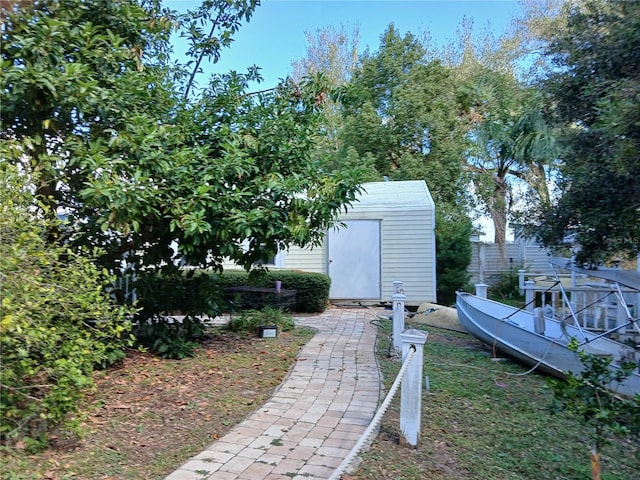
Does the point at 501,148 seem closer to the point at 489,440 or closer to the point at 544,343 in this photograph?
the point at 544,343

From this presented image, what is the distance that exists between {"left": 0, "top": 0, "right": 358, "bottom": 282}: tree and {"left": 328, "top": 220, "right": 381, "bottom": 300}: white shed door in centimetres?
558

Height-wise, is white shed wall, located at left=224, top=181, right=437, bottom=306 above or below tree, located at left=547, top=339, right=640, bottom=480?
above

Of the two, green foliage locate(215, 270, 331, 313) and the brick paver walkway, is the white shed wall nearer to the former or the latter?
green foliage locate(215, 270, 331, 313)

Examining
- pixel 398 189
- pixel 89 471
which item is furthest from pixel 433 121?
pixel 89 471

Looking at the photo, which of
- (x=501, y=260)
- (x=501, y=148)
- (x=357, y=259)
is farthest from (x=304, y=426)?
(x=501, y=148)

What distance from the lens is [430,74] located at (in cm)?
1786

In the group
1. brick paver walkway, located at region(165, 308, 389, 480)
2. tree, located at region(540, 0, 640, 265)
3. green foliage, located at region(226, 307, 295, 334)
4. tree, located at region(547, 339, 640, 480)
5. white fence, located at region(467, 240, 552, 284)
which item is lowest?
brick paver walkway, located at region(165, 308, 389, 480)

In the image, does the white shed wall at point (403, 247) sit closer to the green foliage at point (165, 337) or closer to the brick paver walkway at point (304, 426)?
the brick paver walkway at point (304, 426)

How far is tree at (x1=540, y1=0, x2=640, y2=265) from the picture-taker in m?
3.62

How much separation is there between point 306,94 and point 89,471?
5349 mm

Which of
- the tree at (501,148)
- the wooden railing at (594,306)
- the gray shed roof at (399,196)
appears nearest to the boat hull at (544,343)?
the wooden railing at (594,306)

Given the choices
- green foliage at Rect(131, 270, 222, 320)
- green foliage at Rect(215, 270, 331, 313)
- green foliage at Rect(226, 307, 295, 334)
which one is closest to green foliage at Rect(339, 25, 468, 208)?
green foliage at Rect(215, 270, 331, 313)

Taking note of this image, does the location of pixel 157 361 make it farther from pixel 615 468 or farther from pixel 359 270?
pixel 359 270

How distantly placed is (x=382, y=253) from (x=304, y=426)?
8.29 meters
